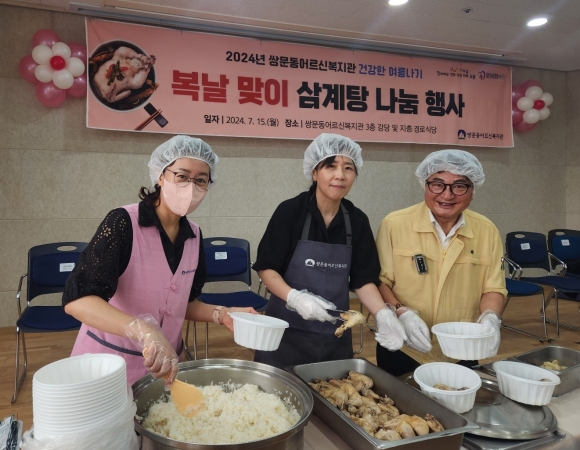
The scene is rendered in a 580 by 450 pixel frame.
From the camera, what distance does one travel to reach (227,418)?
122cm

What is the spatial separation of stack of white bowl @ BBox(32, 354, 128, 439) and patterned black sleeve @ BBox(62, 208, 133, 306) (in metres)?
0.43

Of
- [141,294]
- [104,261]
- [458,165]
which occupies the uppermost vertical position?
[458,165]

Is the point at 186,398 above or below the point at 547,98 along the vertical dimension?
below

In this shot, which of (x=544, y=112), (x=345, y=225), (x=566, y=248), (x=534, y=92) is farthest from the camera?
(x=544, y=112)

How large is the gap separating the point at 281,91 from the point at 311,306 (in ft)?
12.0

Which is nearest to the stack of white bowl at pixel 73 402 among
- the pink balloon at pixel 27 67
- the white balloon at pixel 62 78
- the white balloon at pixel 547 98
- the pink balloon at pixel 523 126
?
the white balloon at pixel 62 78

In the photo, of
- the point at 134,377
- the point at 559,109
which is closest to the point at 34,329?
the point at 134,377

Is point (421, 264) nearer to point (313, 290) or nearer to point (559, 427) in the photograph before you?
point (313, 290)

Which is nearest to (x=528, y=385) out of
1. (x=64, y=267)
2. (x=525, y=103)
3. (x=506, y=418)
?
(x=506, y=418)

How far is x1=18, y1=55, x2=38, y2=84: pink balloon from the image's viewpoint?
406cm

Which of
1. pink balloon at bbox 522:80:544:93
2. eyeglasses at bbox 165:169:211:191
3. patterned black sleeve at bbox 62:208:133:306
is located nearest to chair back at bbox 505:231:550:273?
pink balloon at bbox 522:80:544:93

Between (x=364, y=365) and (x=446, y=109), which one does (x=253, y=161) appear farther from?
(x=364, y=365)

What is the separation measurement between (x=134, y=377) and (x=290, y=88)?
3.98m

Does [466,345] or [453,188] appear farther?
[453,188]
